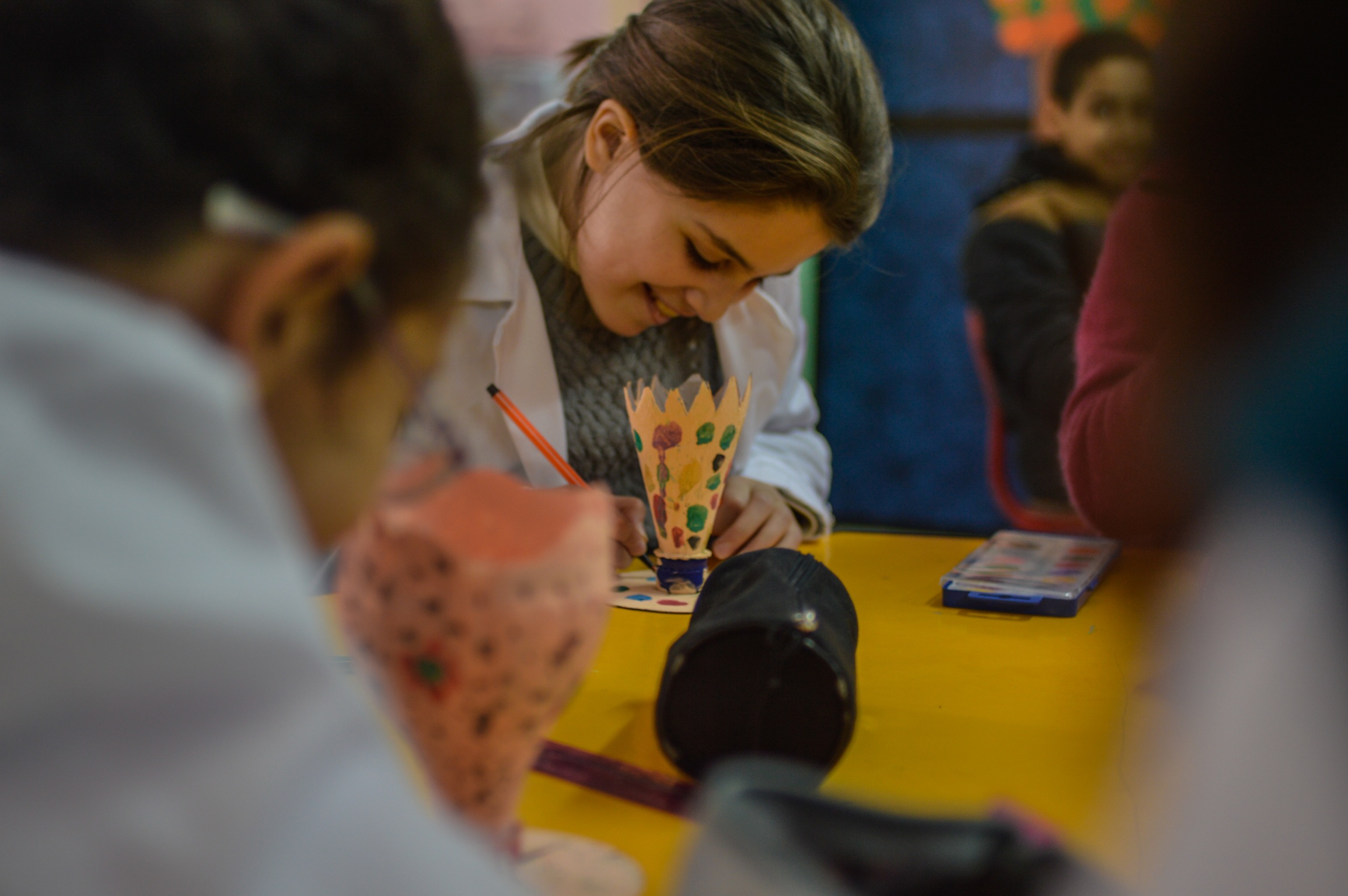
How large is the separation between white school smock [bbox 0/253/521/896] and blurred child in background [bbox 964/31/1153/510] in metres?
1.71

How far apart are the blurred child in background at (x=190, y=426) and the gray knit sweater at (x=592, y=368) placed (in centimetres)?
96

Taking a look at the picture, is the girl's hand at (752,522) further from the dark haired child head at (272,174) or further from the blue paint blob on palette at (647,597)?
the dark haired child head at (272,174)

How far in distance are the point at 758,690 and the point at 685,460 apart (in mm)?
436

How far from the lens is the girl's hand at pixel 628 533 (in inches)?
43.5

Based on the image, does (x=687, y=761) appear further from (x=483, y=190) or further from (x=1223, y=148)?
(x=1223, y=148)

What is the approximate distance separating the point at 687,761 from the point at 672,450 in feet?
1.43

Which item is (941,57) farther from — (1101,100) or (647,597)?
(647,597)

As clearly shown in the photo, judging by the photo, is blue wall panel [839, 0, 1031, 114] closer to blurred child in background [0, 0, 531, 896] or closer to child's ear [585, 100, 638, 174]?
child's ear [585, 100, 638, 174]

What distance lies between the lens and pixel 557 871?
1.63ft

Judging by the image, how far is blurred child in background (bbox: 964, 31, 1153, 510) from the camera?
6.17 feet

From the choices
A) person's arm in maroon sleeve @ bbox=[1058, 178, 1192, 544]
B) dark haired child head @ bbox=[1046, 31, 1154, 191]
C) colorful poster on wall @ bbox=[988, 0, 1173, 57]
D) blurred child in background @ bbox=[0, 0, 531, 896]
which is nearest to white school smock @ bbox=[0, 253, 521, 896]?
blurred child in background @ bbox=[0, 0, 531, 896]

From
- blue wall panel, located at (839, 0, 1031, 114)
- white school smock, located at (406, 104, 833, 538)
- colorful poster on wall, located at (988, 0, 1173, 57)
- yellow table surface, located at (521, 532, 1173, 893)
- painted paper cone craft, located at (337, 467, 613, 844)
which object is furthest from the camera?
blue wall panel, located at (839, 0, 1031, 114)

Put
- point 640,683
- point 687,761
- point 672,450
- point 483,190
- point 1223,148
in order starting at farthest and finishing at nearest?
point 672,450 < point 640,683 < point 687,761 < point 483,190 < point 1223,148

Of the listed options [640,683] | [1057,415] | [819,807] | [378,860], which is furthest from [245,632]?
[1057,415]
